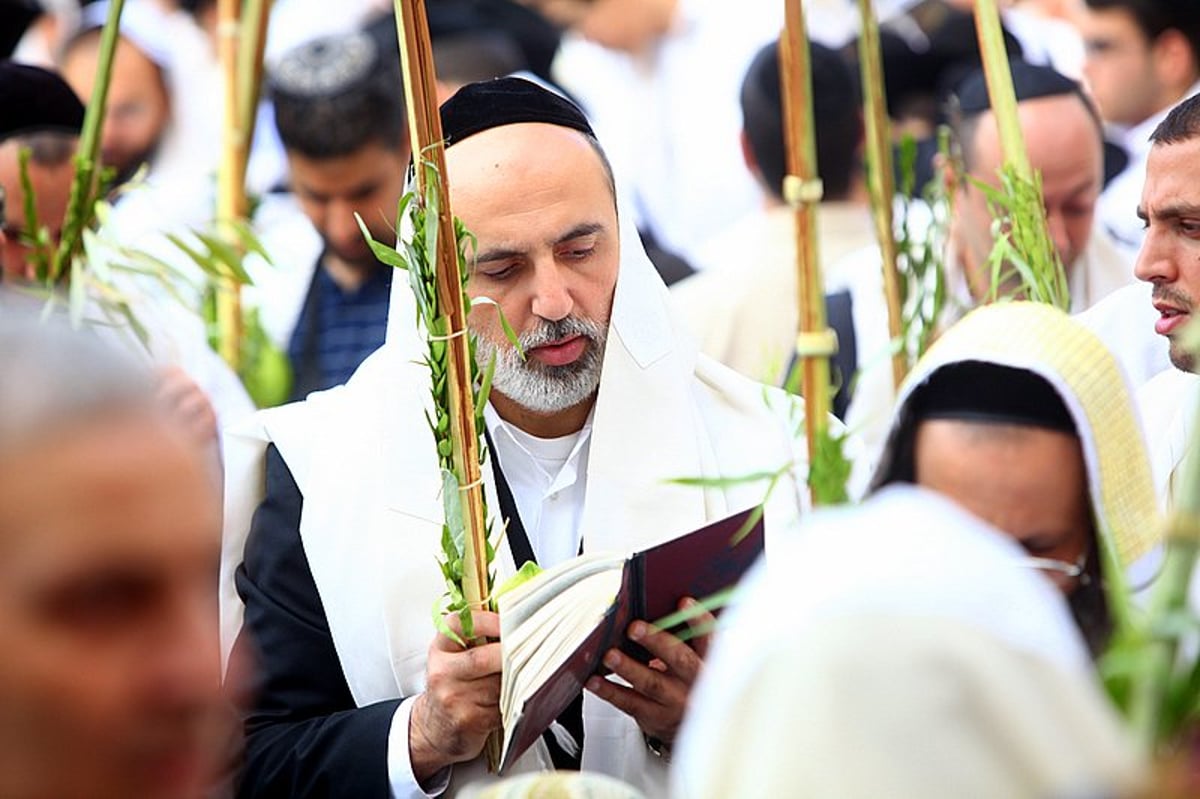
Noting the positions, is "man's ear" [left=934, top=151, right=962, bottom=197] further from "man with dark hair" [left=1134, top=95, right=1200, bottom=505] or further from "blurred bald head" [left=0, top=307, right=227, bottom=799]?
"blurred bald head" [left=0, top=307, right=227, bottom=799]

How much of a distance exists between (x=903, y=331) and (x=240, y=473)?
4.73ft

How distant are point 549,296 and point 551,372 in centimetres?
16

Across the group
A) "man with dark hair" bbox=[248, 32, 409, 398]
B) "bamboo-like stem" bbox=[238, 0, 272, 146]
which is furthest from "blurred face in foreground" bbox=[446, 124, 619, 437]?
"man with dark hair" bbox=[248, 32, 409, 398]

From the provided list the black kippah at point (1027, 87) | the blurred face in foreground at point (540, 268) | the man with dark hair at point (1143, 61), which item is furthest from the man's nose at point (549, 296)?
the man with dark hair at point (1143, 61)

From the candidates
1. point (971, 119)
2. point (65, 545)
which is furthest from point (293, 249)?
point (65, 545)

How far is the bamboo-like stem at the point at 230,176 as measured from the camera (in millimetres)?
5824

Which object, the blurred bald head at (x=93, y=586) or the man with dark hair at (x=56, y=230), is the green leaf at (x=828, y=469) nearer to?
the blurred bald head at (x=93, y=586)

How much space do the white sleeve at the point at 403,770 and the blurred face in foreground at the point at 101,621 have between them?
1.98 metres

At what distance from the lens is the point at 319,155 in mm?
7219

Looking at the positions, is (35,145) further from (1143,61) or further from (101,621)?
(1143,61)

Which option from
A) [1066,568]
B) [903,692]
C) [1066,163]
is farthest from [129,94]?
[903,692]

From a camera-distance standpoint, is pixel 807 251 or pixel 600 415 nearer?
pixel 807 251

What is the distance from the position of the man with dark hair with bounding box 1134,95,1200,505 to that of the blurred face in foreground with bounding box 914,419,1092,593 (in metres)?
1.30

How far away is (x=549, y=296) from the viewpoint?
4.21 metres
